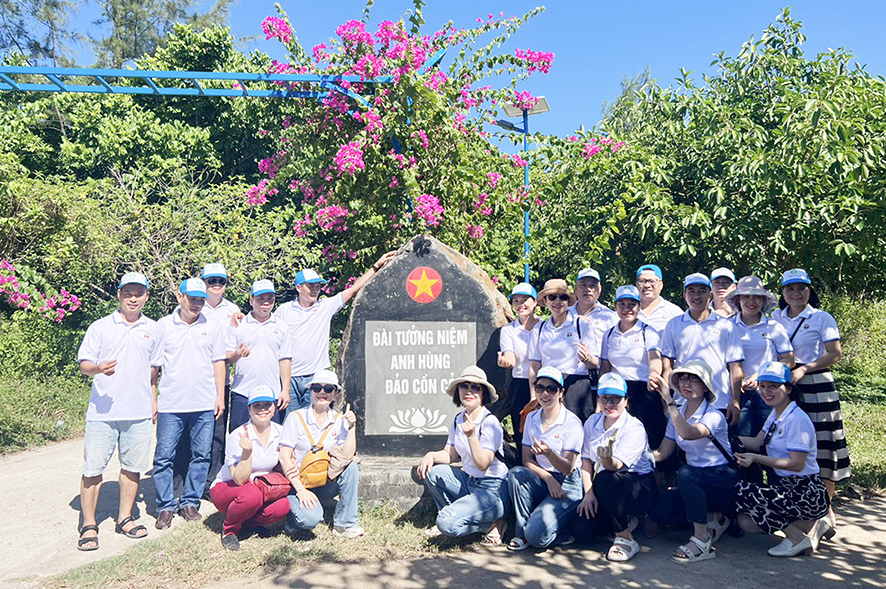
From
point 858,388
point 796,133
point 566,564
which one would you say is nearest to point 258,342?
point 566,564

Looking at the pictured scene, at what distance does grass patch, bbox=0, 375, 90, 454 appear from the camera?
853 centimetres

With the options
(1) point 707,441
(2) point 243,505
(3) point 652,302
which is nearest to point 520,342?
(3) point 652,302

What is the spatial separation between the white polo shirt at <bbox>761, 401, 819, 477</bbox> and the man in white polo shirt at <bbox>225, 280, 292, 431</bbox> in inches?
140

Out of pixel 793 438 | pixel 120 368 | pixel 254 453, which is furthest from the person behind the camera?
pixel 120 368

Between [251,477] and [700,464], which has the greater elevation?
[700,464]

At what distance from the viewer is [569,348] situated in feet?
16.9

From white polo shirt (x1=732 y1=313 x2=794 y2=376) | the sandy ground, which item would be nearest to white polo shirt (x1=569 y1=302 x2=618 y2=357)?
white polo shirt (x1=732 y1=313 x2=794 y2=376)

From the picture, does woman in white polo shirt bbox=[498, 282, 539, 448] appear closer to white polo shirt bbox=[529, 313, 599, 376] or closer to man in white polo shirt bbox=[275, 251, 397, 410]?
white polo shirt bbox=[529, 313, 599, 376]

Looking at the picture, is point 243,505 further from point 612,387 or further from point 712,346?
point 712,346

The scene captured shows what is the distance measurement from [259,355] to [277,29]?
4.26m

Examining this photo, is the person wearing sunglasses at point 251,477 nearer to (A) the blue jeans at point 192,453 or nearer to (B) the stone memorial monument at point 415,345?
(A) the blue jeans at point 192,453

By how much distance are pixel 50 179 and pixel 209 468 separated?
8.76 meters

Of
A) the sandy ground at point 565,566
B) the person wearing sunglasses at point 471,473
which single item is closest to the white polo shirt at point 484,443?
the person wearing sunglasses at point 471,473

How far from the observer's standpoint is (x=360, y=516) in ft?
16.8
